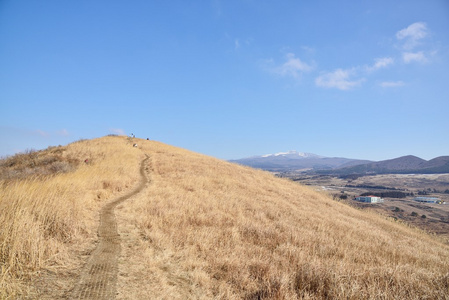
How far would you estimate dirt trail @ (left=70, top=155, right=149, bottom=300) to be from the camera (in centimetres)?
420

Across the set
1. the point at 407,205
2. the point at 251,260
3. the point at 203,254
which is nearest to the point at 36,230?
the point at 203,254

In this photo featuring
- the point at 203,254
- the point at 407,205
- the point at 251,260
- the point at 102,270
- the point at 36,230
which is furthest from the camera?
the point at 407,205

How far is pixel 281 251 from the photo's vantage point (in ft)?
24.6

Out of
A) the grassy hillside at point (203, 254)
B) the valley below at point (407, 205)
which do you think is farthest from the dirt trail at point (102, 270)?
the valley below at point (407, 205)

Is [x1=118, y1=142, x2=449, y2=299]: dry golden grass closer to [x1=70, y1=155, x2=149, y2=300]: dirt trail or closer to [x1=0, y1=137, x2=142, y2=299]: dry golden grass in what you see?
[x1=70, y1=155, x2=149, y2=300]: dirt trail

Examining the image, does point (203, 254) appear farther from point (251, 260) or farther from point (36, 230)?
point (36, 230)

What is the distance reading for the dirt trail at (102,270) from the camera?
13.8 feet

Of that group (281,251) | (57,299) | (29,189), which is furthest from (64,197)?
(281,251)

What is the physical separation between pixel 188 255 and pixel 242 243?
2.26 metres

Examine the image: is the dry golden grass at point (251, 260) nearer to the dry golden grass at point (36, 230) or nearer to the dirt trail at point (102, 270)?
the dirt trail at point (102, 270)

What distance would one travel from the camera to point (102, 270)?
5.03 m

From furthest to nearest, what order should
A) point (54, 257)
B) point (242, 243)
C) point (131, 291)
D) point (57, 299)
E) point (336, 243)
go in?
point (336, 243), point (242, 243), point (54, 257), point (131, 291), point (57, 299)

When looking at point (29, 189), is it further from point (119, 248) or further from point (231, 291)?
point (231, 291)

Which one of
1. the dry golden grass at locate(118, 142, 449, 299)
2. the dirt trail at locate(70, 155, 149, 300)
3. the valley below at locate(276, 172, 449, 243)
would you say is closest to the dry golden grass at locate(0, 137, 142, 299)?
the dirt trail at locate(70, 155, 149, 300)
